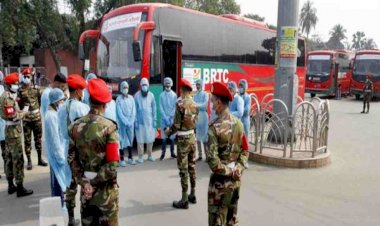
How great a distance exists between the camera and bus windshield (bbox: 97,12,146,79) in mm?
8406

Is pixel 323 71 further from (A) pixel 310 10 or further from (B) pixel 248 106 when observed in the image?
(A) pixel 310 10

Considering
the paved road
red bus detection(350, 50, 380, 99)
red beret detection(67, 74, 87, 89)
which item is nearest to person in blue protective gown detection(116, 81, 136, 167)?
the paved road

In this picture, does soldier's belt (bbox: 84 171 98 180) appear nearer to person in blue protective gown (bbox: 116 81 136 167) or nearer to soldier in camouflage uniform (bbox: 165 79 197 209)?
soldier in camouflage uniform (bbox: 165 79 197 209)

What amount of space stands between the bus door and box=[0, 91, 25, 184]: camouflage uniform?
4.12 meters

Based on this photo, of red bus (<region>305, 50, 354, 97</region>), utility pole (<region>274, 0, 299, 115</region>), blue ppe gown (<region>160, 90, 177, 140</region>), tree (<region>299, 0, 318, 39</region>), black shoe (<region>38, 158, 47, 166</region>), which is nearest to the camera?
black shoe (<region>38, 158, 47, 166</region>)

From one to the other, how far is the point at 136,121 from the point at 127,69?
4.92 feet

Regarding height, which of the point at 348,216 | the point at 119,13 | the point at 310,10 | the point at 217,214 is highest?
the point at 310,10

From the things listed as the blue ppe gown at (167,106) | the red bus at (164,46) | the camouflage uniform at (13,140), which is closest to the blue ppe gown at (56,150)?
the camouflage uniform at (13,140)

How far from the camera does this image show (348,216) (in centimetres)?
489

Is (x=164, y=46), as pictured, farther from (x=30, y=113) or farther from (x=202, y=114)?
(x=30, y=113)

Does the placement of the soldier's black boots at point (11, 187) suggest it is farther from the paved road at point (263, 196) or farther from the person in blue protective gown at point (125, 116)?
the person in blue protective gown at point (125, 116)

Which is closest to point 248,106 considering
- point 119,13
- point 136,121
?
point 136,121

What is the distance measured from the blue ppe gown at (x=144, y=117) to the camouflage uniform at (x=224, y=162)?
4480 mm

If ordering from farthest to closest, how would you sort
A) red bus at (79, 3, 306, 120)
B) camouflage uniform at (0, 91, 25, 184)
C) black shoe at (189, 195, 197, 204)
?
1. red bus at (79, 3, 306, 120)
2. camouflage uniform at (0, 91, 25, 184)
3. black shoe at (189, 195, 197, 204)
